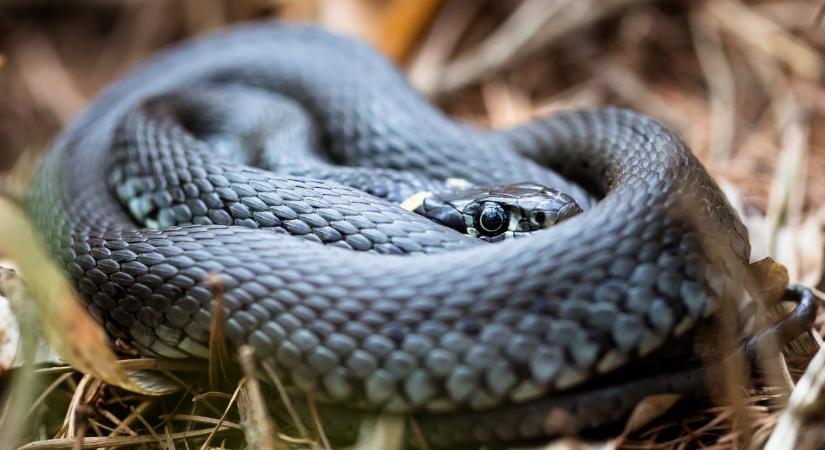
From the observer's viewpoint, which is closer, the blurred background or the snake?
the snake

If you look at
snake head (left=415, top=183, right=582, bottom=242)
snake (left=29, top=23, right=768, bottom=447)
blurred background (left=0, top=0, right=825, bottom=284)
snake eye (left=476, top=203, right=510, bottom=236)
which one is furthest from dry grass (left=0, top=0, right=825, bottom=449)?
snake eye (left=476, top=203, right=510, bottom=236)

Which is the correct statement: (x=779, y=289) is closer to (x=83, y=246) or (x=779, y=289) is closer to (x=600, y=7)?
(x=83, y=246)

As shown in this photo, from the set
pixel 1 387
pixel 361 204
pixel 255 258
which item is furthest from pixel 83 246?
pixel 361 204

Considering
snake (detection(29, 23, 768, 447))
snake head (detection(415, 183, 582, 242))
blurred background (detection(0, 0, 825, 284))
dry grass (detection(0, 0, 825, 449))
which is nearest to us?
snake (detection(29, 23, 768, 447))

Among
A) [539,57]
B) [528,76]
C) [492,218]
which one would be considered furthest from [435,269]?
[539,57]

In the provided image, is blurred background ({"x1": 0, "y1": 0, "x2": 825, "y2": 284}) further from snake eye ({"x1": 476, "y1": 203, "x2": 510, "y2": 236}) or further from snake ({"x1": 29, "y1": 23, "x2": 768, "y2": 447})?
snake eye ({"x1": 476, "y1": 203, "x2": 510, "y2": 236})

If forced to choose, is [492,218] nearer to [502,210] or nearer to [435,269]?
[502,210]

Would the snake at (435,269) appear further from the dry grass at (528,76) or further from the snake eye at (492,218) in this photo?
the dry grass at (528,76)
